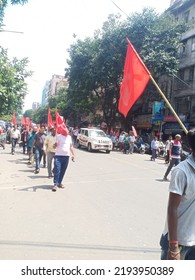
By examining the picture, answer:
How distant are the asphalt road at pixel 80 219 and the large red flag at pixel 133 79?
2.01m

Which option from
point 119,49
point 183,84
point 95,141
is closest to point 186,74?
point 183,84

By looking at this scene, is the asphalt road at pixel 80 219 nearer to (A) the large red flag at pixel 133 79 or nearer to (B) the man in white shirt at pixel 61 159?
(B) the man in white shirt at pixel 61 159

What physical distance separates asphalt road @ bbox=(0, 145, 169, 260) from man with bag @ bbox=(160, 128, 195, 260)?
176cm

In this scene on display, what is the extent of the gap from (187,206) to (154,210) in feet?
14.9

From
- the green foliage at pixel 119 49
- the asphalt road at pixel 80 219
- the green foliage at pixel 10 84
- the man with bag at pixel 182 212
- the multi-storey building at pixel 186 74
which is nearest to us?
the man with bag at pixel 182 212

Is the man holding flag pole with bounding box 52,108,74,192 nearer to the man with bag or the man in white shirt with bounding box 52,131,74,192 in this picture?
the man in white shirt with bounding box 52,131,74,192

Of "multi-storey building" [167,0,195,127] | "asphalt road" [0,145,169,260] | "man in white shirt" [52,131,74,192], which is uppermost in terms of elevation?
"multi-storey building" [167,0,195,127]

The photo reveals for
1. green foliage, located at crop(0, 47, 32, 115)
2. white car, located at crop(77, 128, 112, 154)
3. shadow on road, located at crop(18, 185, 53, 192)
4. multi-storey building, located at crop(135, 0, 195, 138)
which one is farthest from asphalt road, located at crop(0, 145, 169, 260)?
multi-storey building, located at crop(135, 0, 195, 138)

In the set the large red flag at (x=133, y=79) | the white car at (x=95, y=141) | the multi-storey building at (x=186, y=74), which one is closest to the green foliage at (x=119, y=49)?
the multi-storey building at (x=186, y=74)

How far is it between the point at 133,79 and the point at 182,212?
2.58 m

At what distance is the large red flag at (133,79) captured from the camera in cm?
476

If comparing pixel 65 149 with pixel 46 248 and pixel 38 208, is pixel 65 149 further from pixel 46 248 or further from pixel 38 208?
pixel 46 248

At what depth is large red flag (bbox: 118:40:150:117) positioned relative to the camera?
476 cm
